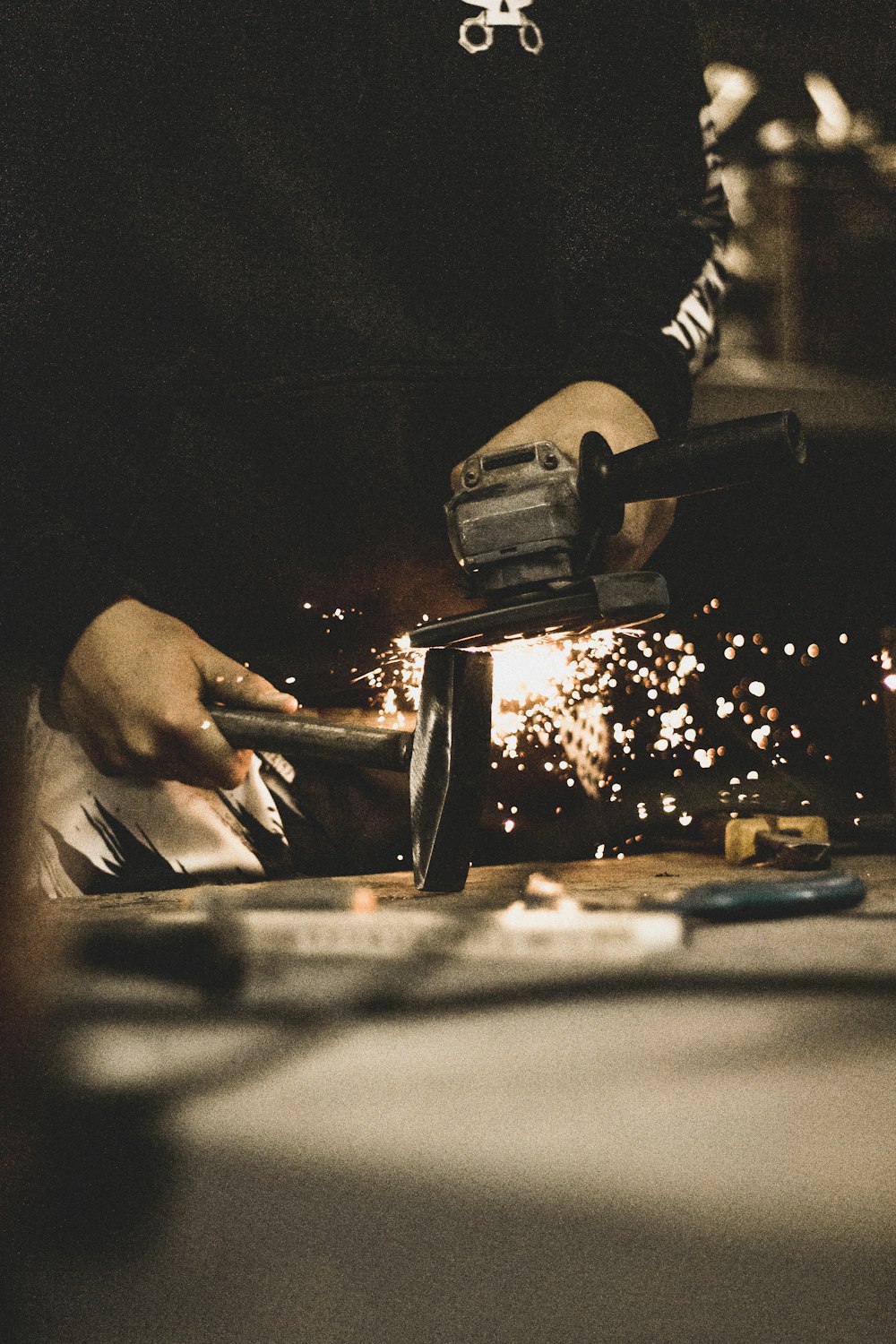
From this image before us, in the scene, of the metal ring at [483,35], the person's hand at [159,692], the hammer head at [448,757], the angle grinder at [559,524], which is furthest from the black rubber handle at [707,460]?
the metal ring at [483,35]

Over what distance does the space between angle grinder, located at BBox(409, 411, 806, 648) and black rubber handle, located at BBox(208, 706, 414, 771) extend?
0.10m

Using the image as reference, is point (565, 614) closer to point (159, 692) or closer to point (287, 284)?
point (159, 692)

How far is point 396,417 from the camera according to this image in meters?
0.70

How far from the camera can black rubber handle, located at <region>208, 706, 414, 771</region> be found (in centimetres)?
55

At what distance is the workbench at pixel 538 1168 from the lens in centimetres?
39

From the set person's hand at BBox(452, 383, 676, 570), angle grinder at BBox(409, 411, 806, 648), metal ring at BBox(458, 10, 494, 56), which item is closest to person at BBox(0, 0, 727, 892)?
metal ring at BBox(458, 10, 494, 56)

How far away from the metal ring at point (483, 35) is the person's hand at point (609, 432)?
1.18 ft

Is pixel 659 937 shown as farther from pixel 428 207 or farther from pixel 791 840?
pixel 428 207

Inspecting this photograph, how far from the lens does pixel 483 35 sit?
719 millimetres

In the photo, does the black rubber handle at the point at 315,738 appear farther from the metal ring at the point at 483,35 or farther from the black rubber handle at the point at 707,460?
the metal ring at the point at 483,35

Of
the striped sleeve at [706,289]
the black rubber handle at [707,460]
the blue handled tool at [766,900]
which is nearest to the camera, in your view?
the black rubber handle at [707,460]

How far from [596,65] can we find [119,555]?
551 millimetres

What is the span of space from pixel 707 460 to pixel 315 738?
0.28m

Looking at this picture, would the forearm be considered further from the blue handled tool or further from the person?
the blue handled tool
